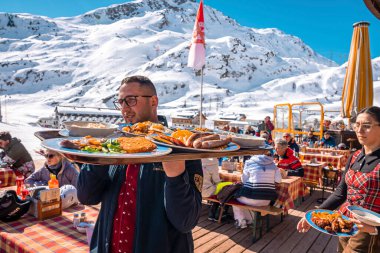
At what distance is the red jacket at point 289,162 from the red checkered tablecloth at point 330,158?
2.60 meters

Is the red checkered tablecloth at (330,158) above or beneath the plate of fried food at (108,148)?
beneath

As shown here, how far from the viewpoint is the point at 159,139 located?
4.22 feet

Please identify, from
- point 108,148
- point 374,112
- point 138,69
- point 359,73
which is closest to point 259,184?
point 374,112

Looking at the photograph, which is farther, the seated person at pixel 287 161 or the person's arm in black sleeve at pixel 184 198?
the seated person at pixel 287 161

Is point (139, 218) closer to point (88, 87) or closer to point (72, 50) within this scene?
point (88, 87)

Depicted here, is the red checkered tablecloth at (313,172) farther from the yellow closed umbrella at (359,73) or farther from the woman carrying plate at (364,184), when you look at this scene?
the woman carrying plate at (364,184)

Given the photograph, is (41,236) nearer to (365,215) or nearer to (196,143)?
(196,143)

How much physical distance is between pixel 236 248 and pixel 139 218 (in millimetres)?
3591

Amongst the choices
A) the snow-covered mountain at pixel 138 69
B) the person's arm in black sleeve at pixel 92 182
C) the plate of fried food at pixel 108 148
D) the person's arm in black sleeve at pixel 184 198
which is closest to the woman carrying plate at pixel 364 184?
the person's arm in black sleeve at pixel 184 198

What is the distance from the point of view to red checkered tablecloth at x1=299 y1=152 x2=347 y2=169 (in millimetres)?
8649

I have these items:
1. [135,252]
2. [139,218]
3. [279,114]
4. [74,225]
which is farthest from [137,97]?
[279,114]

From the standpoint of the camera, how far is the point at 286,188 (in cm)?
538

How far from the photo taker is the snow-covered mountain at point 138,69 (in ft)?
337

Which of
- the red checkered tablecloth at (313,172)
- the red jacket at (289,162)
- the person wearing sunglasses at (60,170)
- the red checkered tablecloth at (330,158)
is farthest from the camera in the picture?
the red checkered tablecloth at (330,158)
